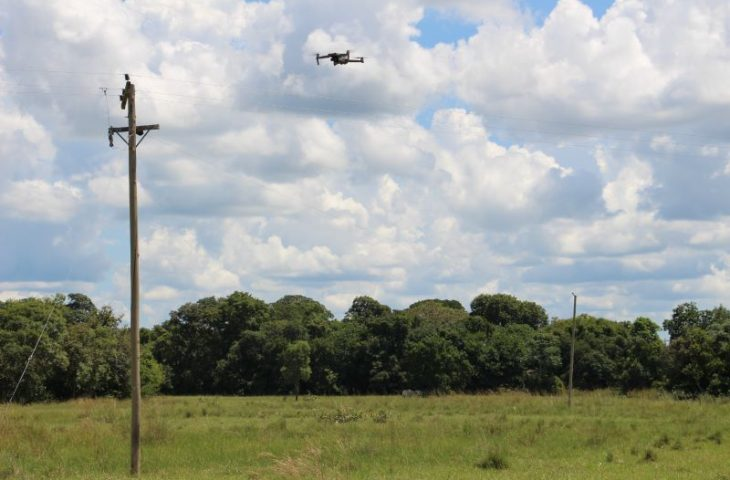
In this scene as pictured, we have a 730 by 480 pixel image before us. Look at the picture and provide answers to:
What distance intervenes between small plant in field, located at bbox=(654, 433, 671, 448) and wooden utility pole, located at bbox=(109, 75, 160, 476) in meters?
15.3

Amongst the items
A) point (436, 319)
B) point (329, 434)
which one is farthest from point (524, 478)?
point (436, 319)

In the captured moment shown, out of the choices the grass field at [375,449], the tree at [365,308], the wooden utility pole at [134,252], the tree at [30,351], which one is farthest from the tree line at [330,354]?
the wooden utility pole at [134,252]

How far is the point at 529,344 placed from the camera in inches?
2847

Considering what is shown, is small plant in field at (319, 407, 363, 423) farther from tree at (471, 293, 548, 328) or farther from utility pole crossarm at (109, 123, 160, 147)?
tree at (471, 293, 548, 328)

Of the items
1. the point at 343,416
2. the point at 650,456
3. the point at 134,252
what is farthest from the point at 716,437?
the point at 134,252

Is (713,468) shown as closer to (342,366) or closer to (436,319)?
(342,366)

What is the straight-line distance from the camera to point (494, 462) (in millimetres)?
21719

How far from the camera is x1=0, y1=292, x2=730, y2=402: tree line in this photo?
55.8 metres

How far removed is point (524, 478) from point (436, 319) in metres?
83.2

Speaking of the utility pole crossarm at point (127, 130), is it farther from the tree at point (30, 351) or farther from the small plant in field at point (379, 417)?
the tree at point (30, 351)

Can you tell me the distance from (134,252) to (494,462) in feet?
35.0

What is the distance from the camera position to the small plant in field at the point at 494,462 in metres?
Answer: 21.6

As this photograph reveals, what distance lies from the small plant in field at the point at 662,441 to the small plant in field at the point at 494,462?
6.56 meters

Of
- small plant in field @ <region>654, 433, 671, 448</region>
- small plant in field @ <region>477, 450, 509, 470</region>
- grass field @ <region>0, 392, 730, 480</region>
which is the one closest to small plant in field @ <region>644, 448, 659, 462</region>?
grass field @ <region>0, 392, 730, 480</region>
